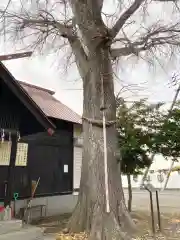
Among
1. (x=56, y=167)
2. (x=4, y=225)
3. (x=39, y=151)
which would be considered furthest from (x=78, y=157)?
(x=4, y=225)

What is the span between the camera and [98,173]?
28.8 feet

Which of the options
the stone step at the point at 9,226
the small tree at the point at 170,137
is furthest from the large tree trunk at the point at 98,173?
the small tree at the point at 170,137

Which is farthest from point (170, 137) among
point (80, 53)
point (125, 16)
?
point (125, 16)

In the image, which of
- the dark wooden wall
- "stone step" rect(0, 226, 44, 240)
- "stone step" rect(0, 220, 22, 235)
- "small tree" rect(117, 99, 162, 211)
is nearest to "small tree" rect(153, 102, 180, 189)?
"small tree" rect(117, 99, 162, 211)

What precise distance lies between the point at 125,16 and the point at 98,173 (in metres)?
4.49

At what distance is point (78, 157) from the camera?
14234 millimetres

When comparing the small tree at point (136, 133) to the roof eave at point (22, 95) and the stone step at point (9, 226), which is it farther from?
the stone step at point (9, 226)

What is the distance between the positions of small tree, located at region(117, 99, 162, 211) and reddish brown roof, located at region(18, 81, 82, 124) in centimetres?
198

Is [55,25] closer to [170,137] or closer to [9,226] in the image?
[9,226]

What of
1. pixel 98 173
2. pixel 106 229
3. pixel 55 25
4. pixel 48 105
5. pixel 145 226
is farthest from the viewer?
pixel 48 105

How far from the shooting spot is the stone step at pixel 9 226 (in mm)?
8160

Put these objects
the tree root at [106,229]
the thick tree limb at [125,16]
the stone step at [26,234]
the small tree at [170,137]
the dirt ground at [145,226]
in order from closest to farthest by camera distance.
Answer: the stone step at [26,234]
the tree root at [106,229]
the dirt ground at [145,226]
the thick tree limb at [125,16]
the small tree at [170,137]

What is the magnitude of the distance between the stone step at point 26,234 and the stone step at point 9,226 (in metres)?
0.13

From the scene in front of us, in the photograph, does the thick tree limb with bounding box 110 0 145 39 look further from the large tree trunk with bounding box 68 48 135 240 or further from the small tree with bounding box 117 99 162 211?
the small tree with bounding box 117 99 162 211
